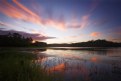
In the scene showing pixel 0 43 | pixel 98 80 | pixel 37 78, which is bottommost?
pixel 98 80

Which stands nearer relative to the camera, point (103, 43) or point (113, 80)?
point (113, 80)

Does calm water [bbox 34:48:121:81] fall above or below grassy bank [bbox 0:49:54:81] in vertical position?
below

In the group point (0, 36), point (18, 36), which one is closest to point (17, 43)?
point (18, 36)

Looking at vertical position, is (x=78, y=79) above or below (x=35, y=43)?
below

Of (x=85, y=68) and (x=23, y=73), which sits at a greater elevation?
(x=23, y=73)

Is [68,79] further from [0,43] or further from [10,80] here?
[0,43]

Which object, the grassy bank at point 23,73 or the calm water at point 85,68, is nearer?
the grassy bank at point 23,73

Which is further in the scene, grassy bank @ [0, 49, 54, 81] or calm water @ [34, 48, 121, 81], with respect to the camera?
calm water @ [34, 48, 121, 81]

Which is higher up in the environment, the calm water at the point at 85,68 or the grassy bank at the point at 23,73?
the grassy bank at the point at 23,73

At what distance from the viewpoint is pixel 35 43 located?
126062mm

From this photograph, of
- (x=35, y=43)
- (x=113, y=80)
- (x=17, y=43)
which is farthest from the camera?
(x=35, y=43)

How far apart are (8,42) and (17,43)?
7273 mm

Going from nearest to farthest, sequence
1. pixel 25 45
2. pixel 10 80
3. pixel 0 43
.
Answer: pixel 10 80 → pixel 0 43 → pixel 25 45

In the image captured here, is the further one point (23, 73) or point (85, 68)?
point (85, 68)
